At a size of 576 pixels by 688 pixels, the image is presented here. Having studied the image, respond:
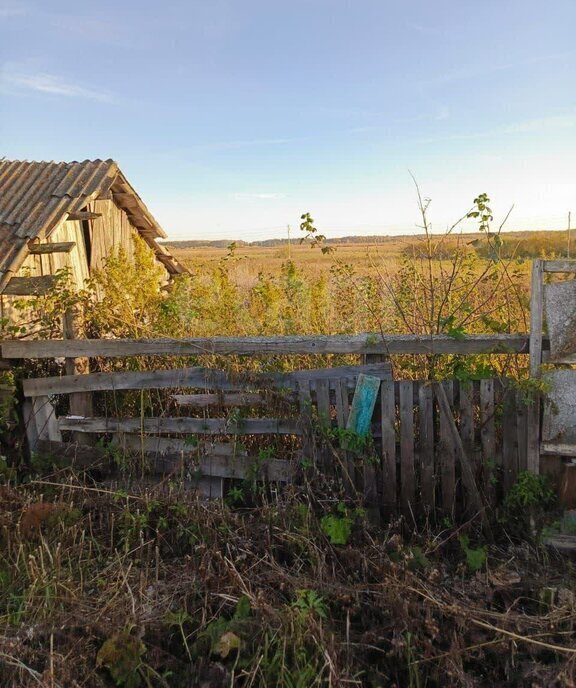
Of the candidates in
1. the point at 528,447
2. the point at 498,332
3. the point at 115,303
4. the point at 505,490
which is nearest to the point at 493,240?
the point at 498,332

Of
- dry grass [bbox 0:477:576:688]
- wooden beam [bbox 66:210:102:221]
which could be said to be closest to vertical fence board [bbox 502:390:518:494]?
dry grass [bbox 0:477:576:688]

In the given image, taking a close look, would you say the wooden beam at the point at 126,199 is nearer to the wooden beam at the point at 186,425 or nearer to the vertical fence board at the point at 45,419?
the vertical fence board at the point at 45,419

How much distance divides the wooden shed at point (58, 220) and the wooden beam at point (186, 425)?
1.63 m

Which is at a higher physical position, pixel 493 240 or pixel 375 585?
pixel 493 240

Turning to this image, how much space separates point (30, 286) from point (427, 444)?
4.55 metres

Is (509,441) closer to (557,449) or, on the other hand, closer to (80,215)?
(557,449)

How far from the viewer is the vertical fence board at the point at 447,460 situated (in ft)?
15.6

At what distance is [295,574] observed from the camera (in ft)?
12.9

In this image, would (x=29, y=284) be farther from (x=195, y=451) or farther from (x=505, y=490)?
(x=505, y=490)

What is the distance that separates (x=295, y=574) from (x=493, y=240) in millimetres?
3299

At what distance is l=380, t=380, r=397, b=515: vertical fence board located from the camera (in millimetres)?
4852

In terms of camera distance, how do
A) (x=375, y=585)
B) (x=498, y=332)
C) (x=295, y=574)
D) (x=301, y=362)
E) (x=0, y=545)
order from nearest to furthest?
(x=375, y=585) < (x=295, y=574) < (x=0, y=545) < (x=498, y=332) < (x=301, y=362)

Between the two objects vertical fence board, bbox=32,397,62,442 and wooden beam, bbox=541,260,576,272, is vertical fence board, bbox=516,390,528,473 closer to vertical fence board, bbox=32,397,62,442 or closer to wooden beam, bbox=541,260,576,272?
wooden beam, bbox=541,260,576,272

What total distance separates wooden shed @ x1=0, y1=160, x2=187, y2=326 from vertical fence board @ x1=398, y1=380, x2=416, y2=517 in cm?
385
